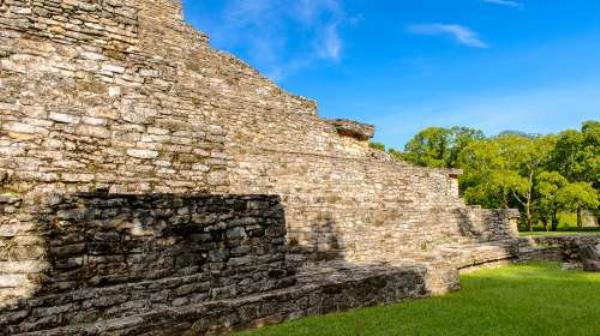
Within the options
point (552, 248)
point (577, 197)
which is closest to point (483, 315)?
point (552, 248)

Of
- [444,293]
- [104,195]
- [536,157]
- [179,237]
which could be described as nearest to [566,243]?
[444,293]

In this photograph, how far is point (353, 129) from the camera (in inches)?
685

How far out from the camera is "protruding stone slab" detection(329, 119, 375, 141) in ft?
56.5

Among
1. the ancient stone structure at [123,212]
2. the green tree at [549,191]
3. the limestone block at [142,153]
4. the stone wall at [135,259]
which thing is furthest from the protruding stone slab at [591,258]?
the green tree at [549,191]

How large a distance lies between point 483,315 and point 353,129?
11699 mm

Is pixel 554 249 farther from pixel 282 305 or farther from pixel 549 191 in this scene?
pixel 549 191

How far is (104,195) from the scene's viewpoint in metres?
5.31

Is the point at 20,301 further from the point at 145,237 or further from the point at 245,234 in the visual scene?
the point at 245,234

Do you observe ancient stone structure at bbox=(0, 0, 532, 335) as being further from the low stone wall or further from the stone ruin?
the low stone wall

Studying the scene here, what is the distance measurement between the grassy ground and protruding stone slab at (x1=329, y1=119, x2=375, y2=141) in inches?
370

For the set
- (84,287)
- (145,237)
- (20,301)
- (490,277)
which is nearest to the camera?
(20,301)

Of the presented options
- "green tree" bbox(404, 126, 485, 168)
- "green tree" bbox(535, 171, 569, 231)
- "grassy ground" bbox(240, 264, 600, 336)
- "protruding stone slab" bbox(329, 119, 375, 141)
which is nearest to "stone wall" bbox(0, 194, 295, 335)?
"grassy ground" bbox(240, 264, 600, 336)

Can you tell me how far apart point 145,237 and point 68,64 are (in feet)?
9.68

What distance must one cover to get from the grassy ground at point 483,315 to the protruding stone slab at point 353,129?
940 cm
